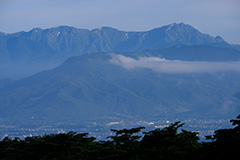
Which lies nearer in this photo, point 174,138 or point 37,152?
point 174,138

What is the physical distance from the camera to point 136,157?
22.1 m

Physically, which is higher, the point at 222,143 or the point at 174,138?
the point at 174,138

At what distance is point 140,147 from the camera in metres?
24.8

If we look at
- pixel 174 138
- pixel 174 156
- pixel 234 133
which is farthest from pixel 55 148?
pixel 234 133

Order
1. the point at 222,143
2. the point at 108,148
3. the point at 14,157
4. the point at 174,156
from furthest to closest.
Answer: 1. the point at 14,157
2. the point at 108,148
3. the point at 174,156
4. the point at 222,143

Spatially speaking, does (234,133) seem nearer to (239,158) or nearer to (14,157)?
(239,158)

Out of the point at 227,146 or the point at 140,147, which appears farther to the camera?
the point at 140,147

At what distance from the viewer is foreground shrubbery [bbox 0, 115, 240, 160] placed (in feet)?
58.3

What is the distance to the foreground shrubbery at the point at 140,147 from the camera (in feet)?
58.3

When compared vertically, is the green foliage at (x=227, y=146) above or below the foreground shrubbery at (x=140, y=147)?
below

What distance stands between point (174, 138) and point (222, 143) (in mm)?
7976

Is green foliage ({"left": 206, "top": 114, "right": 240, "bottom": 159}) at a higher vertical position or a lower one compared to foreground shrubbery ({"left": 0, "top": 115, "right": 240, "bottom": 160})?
lower

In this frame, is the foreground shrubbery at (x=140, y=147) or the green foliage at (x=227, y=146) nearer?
the green foliage at (x=227, y=146)

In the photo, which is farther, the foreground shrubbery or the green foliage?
the foreground shrubbery
